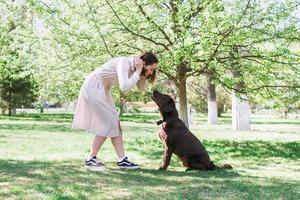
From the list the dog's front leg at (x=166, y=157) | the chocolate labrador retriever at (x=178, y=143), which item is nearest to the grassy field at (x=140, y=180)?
the dog's front leg at (x=166, y=157)

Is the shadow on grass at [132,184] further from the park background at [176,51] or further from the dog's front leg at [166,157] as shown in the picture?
the dog's front leg at [166,157]

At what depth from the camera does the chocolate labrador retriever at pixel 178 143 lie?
21.6ft

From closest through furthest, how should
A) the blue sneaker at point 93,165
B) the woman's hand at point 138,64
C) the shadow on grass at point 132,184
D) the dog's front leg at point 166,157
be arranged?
the shadow on grass at point 132,184
the woman's hand at point 138,64
the blue sneaker at point 93,165
the dog's front leg at point 166,157

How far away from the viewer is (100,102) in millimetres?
6184

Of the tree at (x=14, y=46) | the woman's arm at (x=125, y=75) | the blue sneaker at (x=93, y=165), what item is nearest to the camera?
the woman's arm at (x=125, y=75)

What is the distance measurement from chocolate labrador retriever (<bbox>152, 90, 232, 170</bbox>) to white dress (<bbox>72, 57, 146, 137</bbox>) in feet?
1.96

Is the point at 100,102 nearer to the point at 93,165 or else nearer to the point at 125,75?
the point at 125,75

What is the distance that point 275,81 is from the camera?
10.7m

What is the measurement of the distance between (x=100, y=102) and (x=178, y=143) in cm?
127

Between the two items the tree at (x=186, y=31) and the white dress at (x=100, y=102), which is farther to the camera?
the tree at (x=186, y=31)

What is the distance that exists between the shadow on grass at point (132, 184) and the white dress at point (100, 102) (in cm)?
60

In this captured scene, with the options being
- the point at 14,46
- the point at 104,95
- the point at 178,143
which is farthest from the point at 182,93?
the point at 104,95

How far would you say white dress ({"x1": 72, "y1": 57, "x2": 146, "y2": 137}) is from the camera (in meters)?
6.19

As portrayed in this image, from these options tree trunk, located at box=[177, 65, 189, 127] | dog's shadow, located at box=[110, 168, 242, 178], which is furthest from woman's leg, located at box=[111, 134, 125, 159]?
tree trunk, located at box=[177, 65, 189, 127]
